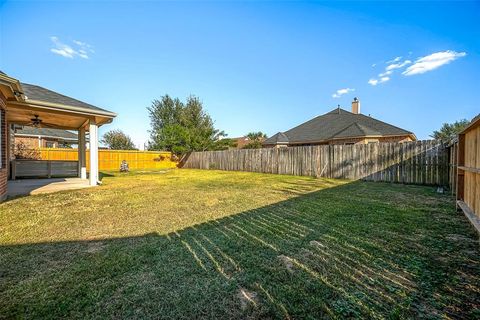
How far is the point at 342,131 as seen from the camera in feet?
52.4

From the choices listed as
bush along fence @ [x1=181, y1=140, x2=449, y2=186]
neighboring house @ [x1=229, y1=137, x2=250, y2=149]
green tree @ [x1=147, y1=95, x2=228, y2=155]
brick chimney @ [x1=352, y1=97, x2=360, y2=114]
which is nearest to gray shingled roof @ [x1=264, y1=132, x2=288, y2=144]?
bush along fence @ [x1=181, y1=140, x2=449, y2=186]

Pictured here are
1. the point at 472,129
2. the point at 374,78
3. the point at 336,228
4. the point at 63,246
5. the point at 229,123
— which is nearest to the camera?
the point at 63,246

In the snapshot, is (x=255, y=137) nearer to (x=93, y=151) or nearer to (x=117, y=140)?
(x=93, y=151)

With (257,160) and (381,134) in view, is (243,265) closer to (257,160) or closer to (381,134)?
(257,160)

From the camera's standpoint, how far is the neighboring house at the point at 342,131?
14531 mm

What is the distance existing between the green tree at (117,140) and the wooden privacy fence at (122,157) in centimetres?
1843

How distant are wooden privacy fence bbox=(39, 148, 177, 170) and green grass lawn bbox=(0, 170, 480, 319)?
16260mm

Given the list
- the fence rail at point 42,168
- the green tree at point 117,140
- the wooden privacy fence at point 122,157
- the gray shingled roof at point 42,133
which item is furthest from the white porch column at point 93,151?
the green tree at point 117,140

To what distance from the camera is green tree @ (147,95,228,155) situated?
2388cm

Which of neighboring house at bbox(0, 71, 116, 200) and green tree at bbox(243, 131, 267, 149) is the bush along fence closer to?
green tree at bbox(243, 131, 267, 149)

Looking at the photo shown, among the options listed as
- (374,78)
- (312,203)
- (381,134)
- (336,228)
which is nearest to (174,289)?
(336,228)

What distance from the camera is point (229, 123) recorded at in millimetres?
31141

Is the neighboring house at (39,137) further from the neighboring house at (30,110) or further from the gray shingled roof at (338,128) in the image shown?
the gray shingled roof at (338,128)

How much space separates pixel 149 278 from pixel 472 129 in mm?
5629
